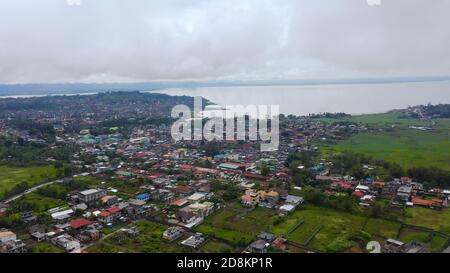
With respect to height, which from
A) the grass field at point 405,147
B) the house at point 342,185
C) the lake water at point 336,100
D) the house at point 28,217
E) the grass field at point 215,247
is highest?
the lake water at point 336,100

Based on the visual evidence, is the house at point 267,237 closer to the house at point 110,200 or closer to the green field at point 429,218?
the green field at point 429,218

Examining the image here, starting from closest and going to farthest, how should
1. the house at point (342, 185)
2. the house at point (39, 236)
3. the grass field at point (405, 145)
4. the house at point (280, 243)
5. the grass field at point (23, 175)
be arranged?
the house at point (280, 243) < the house at point (39, 236) < the house at point (342, 185) < the grass field at point (23, 175) < the grass field at point (405, 145)

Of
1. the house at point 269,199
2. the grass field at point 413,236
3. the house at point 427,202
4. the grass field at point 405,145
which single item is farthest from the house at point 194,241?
the grass field at point 405,145

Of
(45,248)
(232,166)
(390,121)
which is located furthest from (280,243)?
(390,121)

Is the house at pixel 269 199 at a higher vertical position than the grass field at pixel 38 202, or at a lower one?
higher

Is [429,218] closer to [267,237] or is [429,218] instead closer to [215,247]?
[267,237]
